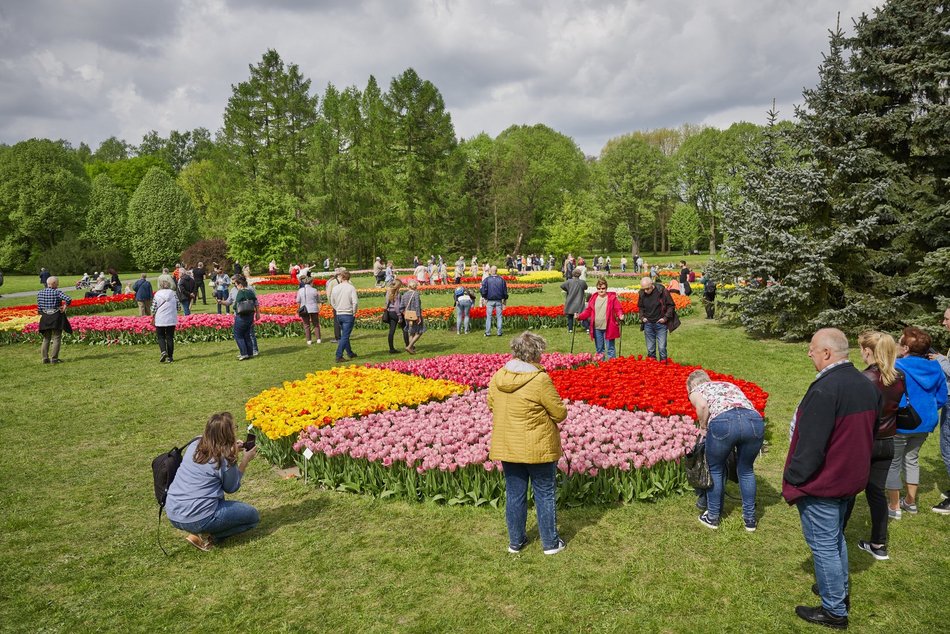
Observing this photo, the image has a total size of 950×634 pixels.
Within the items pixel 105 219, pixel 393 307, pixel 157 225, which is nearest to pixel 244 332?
pixel 393 307

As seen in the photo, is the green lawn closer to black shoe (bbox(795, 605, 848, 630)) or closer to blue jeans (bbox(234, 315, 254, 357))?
black shoe (bbox(795, 605, 848, 630))

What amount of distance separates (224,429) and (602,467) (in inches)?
143

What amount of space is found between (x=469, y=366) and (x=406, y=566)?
559 cm

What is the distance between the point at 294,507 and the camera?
19.4 feet

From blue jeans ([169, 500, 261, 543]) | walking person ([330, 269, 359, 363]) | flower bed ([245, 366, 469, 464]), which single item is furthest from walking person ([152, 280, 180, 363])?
blue jeans ([169, 500, 261, 543])

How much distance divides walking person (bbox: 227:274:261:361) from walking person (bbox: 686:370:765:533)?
9.87 m

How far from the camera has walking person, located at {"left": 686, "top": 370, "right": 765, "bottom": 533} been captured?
4879 mm

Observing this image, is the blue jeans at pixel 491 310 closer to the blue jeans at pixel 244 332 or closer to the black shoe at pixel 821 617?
the blue jeans at pixel 244 332

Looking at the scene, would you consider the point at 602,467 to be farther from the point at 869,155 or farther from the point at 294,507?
the point at 869,155

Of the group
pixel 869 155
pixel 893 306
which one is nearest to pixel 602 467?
pixel 893 306

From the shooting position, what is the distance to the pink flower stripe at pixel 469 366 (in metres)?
9.66

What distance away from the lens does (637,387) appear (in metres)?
8.49

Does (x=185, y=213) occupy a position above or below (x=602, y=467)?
above

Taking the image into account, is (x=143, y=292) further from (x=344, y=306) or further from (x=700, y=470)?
(x=700, y=470)
